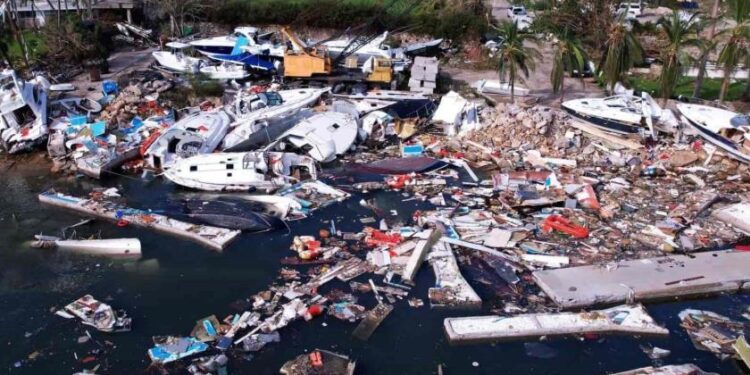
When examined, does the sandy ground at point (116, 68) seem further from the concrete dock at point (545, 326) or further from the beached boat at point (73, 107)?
the concrete dock at point (545, 326)

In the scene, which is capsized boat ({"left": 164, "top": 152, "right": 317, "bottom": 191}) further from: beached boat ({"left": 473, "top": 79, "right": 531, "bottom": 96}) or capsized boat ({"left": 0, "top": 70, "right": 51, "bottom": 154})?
beached boat ({"left": 473, "top": 79, "right": 531, "bottom": 96})

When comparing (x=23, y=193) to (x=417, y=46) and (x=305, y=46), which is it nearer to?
(x=305, y=46)

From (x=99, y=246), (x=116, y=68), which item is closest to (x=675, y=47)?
(x=99, y=246)

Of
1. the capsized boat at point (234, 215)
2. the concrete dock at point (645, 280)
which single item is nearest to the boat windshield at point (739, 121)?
the concrete dock at point (645, 280)

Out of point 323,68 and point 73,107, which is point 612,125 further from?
point 73,107

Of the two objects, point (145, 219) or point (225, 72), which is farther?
point (225, 72)
